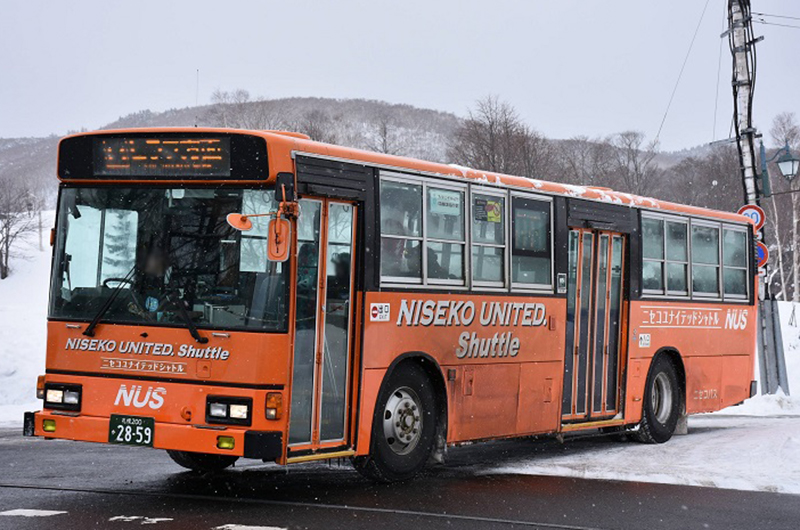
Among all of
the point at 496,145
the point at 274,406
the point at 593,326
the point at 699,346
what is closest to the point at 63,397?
the point at 274,406

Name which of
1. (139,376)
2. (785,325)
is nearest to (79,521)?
(139,376)

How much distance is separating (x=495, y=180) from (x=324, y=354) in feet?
10.6

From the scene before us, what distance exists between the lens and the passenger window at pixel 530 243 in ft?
39.7

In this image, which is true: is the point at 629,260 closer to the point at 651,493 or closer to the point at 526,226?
the point at 526,226

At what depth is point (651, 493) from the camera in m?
10.1

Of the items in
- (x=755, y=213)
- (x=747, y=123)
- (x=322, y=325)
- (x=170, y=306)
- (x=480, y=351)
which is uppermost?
(x=747, y=123)

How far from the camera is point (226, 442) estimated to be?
8719mm

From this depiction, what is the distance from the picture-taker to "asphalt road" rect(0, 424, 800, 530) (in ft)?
27.0

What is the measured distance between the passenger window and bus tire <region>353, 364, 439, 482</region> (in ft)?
6.24

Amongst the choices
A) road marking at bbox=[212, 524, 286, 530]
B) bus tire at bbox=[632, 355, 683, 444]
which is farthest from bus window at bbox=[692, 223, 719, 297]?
road marking at bbox=[212, 524, 286, 530]

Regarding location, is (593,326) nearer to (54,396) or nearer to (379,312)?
(379,312)

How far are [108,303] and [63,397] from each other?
0.84 m

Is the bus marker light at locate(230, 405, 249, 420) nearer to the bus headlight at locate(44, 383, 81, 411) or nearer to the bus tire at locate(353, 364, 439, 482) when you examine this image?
the bus headlight at locate(44, 383, 81, 411)

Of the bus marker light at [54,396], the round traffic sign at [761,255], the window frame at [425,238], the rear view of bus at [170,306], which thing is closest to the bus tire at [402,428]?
the window frame at [425,238]
